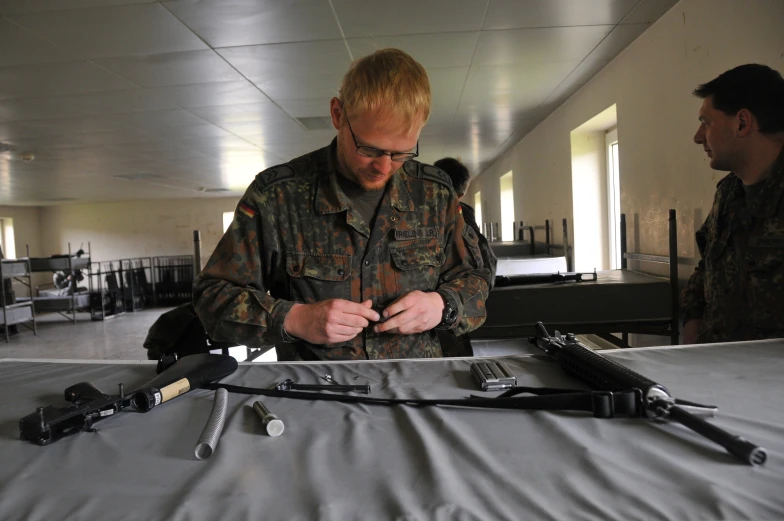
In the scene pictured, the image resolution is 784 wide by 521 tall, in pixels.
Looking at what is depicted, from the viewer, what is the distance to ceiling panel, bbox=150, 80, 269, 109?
385 cm

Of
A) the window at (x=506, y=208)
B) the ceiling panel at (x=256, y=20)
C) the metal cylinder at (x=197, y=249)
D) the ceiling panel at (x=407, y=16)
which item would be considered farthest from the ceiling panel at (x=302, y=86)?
the window at (x=506, y=208)

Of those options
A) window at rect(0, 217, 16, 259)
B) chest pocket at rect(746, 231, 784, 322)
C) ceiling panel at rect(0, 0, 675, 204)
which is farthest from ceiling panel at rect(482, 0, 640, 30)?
window at rect(0, 217, 16, 259)

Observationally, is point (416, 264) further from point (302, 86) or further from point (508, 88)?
point (508, 88)

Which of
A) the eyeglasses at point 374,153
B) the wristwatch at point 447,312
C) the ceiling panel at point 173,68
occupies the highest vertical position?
the ceiling panel at point 173,68

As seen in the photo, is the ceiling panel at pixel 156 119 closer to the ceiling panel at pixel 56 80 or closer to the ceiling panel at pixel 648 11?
the ceiling panel at pixel 56 80

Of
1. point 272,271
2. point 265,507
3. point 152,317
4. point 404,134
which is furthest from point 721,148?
point 152,317

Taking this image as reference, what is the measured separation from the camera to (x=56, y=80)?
354 centimetres

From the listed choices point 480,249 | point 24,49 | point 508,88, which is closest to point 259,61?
point 24,49

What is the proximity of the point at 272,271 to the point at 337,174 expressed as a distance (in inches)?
12.1

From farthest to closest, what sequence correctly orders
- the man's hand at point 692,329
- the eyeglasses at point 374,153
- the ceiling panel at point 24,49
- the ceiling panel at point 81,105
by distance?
the ceiling panel at point 81,105 → the ceiling panel at point 24,49 → the man's hand at point 692,329 → the eyeglasses at point 374,153

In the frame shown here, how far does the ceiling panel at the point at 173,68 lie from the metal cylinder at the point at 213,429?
2.88m

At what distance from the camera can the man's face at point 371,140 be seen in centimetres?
109

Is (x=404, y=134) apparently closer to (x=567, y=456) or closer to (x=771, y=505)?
(x=567, y=456)

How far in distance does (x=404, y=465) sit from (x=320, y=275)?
689mm
